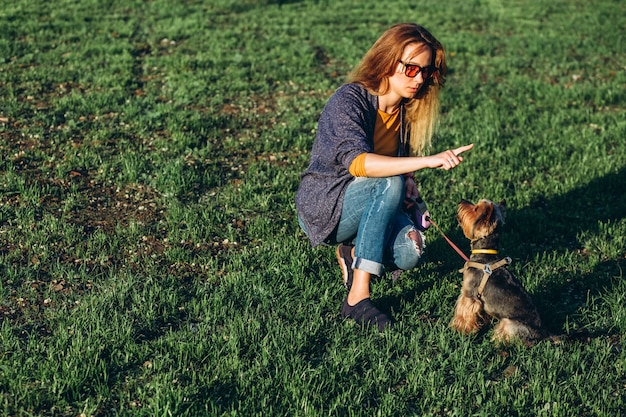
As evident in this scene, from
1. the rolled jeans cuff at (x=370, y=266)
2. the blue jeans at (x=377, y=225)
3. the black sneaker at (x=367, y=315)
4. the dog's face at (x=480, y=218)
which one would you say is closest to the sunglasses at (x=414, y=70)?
the blue jeans at (x=377, y=225)

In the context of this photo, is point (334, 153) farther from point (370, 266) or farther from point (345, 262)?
point (345, 262)

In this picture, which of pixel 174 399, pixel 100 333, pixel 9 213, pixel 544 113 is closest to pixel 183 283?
pixel 100 333

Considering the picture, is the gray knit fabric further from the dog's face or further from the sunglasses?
the dog's face

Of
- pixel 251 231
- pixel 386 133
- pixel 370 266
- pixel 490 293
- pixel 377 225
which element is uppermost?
pixel 386 133

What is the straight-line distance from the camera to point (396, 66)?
5.73 meters

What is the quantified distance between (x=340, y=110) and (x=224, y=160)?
3.45 metres

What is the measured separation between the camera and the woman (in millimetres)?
5625

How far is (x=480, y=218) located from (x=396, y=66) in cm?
144

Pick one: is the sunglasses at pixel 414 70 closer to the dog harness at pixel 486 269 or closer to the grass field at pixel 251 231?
the dog harness at pixel 486 269

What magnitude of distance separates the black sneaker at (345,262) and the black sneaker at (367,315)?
47 centimetres

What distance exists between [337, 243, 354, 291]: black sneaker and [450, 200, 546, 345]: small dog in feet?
3.37

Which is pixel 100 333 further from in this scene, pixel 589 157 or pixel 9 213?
pixel 589 157

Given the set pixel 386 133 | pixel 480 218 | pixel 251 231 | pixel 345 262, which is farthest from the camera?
pixel 251 231

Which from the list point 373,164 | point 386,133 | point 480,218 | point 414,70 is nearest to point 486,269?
point 480,218
